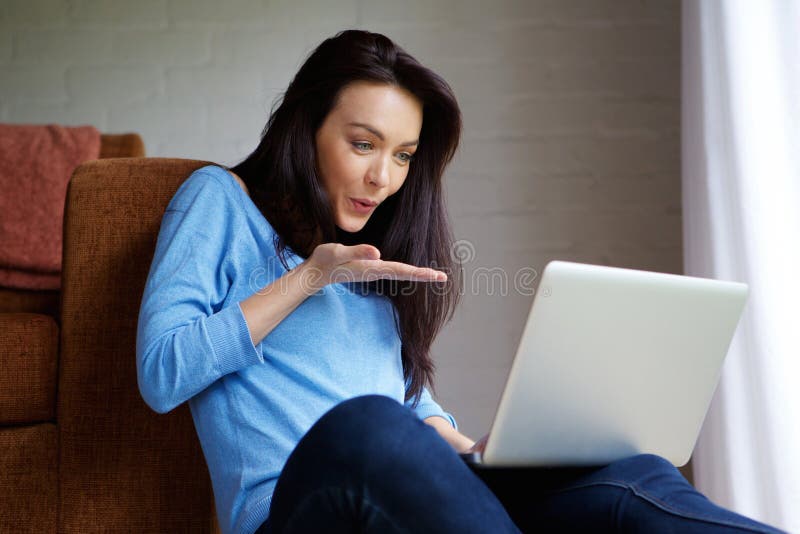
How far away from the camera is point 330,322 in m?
1.13

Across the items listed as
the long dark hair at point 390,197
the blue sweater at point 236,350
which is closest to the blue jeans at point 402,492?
the blue sweater at point 236,350

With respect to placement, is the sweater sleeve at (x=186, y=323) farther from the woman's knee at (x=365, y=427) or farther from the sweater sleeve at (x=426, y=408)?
the sweater sleeve at (x=426, y=408)

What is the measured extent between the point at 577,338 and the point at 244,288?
0.47 metres

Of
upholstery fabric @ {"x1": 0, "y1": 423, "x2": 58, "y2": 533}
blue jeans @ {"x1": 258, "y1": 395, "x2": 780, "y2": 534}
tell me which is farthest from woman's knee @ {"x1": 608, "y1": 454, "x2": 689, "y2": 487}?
upholstery fabric @ {"x1": 0, "y1": 423, "x2": 58, "y2": 533}

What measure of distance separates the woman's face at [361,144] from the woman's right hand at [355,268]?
247mm

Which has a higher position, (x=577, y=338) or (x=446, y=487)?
(x=577, y=338)

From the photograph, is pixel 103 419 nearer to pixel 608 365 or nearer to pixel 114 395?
pixel 114 395

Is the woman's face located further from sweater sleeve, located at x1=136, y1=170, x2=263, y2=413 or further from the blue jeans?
the blue jeans

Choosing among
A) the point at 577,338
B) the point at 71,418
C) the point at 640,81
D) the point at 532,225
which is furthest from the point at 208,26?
the point at 577,338

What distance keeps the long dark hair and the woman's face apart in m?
0.02

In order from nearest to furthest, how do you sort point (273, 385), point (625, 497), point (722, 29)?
1. point (625, 497)
2. point (273, 385)
3. point (722, 29)

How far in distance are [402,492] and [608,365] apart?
261 millimetres

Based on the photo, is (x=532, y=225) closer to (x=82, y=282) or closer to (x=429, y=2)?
(x=429, y=2)

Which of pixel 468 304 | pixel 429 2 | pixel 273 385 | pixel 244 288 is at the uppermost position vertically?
pixel 429 2
